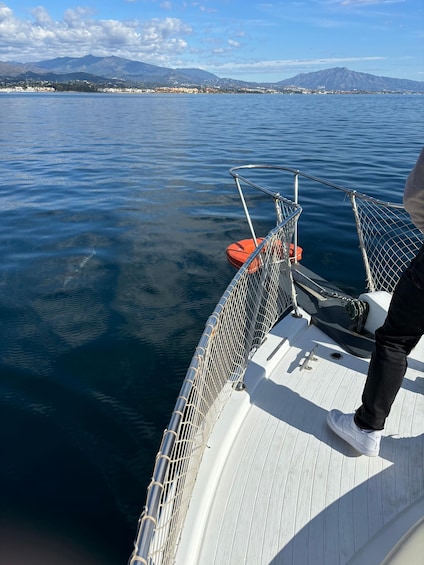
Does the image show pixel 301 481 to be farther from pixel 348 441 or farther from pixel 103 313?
pixel 103 313

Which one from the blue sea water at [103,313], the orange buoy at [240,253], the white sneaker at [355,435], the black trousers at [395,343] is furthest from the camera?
the orange buoy at [240,253]

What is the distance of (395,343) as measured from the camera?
6.10ft

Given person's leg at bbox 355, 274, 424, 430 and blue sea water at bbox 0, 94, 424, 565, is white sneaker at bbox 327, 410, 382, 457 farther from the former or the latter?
blue sea water at bbox 0, 94, 424, 565

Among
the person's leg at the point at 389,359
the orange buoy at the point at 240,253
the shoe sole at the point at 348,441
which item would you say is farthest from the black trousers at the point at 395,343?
the orange buoy at the point at 240,253

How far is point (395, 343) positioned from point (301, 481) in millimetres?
866

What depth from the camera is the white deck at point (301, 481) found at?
5.82ft

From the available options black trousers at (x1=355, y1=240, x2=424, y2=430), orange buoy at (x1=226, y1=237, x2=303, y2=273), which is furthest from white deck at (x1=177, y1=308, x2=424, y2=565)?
orange buoy at (x1=226, y1=237, x2=303, y2=273)

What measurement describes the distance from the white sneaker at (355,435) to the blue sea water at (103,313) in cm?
146

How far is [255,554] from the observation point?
1.78 metres

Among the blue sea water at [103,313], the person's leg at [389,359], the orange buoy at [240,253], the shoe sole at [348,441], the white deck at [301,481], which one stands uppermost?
the person's leg at [389,359]

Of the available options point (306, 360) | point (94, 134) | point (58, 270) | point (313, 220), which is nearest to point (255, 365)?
point (306, 360)

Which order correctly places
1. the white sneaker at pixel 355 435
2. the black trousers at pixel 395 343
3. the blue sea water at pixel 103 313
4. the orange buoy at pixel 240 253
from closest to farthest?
the black trousers at pixel 395 343, the white sneaker at pixel 355 435, the blue sea water at pixel 103 313, the orange buoy at pixel 240 253

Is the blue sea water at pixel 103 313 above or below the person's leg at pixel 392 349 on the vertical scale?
below

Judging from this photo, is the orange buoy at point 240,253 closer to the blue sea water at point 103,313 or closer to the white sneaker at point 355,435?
the blue sea water at point 103,313
